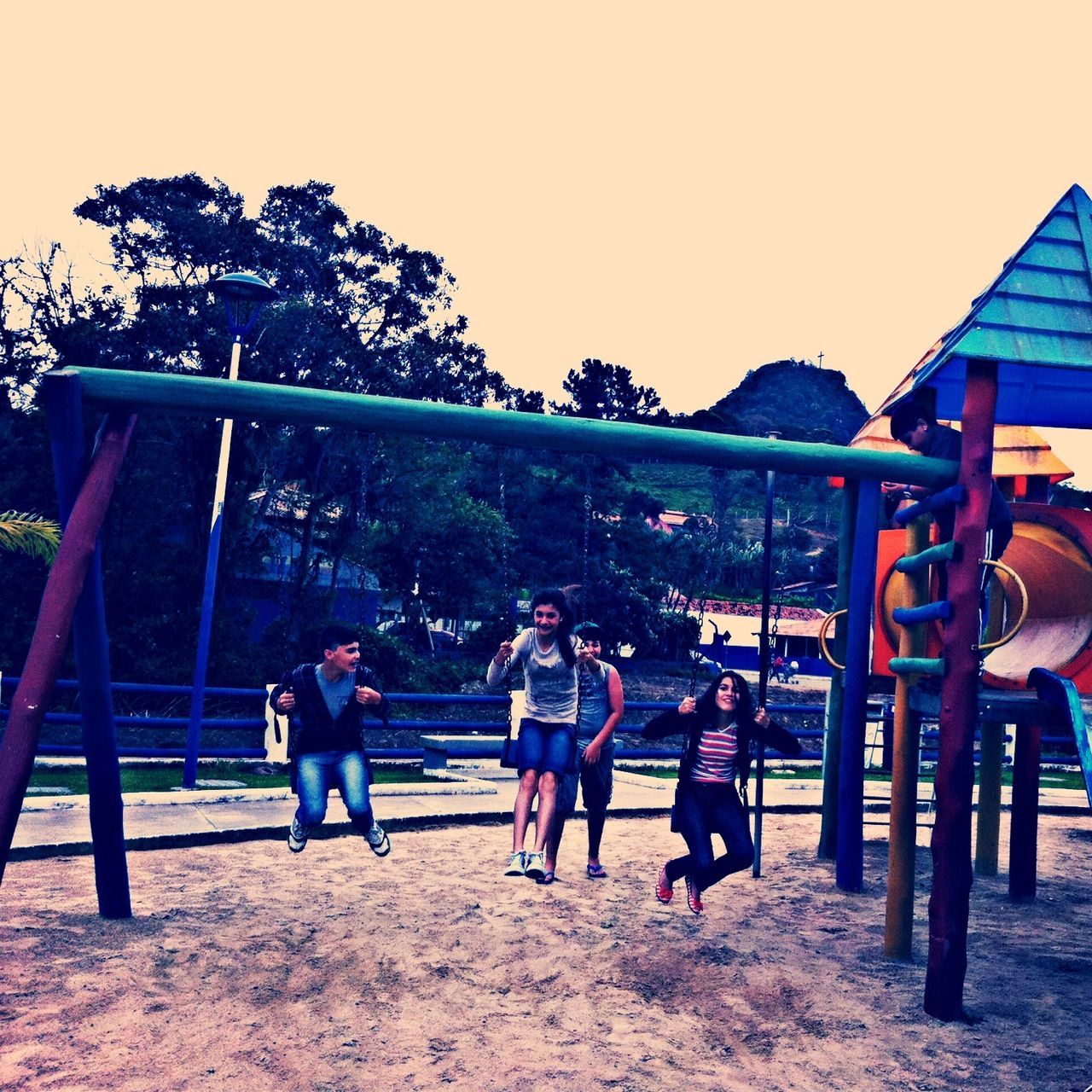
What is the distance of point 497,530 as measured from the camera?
37938 millimetres

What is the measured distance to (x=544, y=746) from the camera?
651cm

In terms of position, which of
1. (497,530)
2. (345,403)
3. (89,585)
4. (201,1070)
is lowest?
(201,1070)

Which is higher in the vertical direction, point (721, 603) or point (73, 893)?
point (721, 603)

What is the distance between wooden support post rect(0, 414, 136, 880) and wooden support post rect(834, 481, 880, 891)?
431 centimetres

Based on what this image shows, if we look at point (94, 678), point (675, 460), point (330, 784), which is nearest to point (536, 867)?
point (330, 784)

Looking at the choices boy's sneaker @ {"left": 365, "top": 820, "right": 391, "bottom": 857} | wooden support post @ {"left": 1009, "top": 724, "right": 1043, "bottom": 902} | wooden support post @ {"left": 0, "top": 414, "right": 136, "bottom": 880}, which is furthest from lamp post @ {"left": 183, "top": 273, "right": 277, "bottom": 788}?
wooden support post @ {"left": 1009, "top": 724, "right": 1043, "bottom": 902}

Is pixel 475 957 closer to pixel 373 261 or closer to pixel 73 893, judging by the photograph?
pixel 73 893

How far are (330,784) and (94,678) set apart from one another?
143cm

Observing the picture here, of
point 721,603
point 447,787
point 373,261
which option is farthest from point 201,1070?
point 721,603

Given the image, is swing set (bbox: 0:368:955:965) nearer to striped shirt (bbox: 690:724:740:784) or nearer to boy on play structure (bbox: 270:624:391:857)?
boy on play structure (bbox: 270:624:391:857)

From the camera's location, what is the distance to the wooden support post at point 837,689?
27.7ft

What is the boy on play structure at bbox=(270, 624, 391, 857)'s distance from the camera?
640 cm

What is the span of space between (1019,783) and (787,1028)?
3.85m

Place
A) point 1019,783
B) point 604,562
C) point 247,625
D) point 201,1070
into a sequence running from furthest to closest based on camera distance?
point 604,562, point 247,625, point 1019,783, point 201,1070
